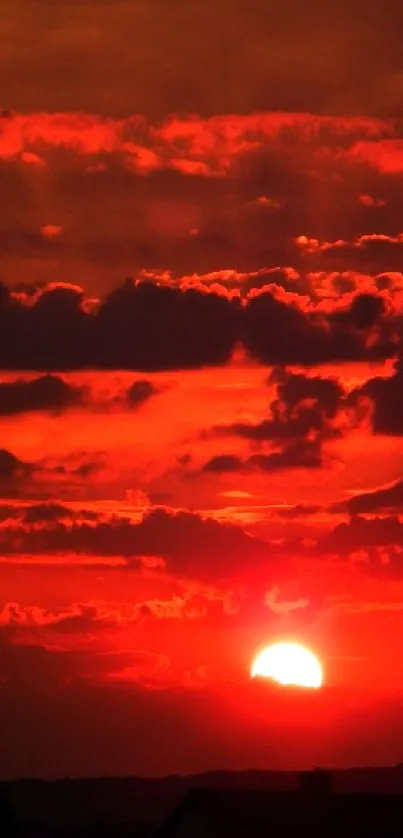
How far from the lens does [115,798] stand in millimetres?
126750

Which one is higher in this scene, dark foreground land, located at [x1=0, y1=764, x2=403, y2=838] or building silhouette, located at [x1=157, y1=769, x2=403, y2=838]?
dark foreground land, located at [x1=0, y1=764, x2=403, y2=838]

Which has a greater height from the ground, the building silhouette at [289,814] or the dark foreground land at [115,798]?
the dark foreground land at [115,798]

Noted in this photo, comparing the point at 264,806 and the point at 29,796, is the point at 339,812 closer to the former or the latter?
the point at 264,806

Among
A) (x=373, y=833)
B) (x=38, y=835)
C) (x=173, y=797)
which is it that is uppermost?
(x=173, y=797)

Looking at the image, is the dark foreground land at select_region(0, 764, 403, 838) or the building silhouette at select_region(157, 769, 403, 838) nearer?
the building silhouette at select_region(157, 769, 403, 838)

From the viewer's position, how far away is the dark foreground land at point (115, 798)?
81188 mm

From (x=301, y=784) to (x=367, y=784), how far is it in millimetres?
24733

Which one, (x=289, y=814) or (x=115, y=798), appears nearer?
(x=289, y=814)

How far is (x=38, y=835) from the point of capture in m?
79.6

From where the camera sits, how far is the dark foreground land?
81188 millimetres

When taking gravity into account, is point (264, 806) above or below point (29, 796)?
below

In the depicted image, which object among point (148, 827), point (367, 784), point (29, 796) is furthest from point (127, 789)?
point (367, 784)

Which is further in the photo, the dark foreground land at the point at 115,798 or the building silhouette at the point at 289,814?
the dark foreground land at the point at 115,798

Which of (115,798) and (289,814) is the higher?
(115,798)
